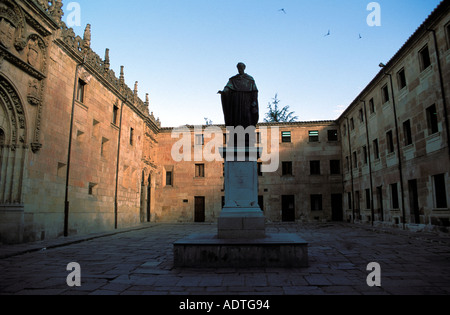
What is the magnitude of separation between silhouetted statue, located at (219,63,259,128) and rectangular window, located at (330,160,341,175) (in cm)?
2110

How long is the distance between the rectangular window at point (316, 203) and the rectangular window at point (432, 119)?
44.5 ft

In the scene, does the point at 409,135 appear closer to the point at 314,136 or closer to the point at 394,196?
the point at 394,196

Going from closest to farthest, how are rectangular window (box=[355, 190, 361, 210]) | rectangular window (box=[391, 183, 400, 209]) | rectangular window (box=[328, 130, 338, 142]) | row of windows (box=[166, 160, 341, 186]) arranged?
rectangular window (box=[391, 183, 400, 209])
rectangular window (box=[355, 190, 361, 210])
row of windows (box=[166, 160, 341, 186])
rectangular window (box=[328, 130, 338, 142])

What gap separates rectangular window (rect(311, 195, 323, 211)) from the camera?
85.1 feet

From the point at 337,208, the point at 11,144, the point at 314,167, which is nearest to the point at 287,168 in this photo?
the point at 314,167

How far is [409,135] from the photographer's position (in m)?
15.5

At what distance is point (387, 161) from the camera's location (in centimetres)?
1753

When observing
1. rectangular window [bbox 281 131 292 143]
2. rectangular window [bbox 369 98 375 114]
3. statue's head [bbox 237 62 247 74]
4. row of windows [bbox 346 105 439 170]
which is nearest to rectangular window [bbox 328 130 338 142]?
rectangular window [bbox 281 131 292 143]

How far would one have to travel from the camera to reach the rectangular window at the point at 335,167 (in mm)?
26312

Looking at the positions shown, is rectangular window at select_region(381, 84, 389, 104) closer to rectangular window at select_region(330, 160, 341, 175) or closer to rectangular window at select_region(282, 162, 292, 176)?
rectangular window at select_region(330, 160, 341, 175)

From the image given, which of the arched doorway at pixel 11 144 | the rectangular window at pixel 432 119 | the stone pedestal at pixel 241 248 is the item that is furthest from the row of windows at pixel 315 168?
the stone pedestal at pixel 241 248

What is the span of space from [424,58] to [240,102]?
1219 cm

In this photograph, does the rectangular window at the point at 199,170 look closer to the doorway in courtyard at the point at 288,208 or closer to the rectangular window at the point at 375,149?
the doorway in courtyard at the point at 288,208
